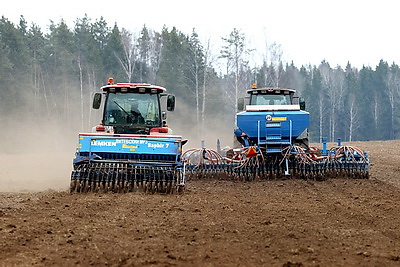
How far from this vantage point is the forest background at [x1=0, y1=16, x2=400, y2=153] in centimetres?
3722

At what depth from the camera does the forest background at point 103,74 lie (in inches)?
1465

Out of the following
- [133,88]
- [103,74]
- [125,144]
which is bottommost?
[125,144]

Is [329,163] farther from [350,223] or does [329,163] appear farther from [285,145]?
[350,223]

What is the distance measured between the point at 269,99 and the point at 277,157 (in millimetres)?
2414

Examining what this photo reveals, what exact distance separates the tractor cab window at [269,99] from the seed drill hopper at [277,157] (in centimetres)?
122

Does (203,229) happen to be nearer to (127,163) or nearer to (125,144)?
(127,163)

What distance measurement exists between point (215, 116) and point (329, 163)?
30.6 m

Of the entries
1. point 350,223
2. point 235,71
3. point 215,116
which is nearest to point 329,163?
point 350,223

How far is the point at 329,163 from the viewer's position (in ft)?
38.3

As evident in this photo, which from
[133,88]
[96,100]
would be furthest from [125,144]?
[133,88]

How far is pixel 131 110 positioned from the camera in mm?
10398

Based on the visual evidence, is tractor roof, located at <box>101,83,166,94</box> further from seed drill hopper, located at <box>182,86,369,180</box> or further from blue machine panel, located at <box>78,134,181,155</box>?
seed drill hopper, located at <box>182,86,369,180</box>

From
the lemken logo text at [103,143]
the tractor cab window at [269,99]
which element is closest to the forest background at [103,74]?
the tractor cab window at [269,99]

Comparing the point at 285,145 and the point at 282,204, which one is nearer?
the point at 282,204
